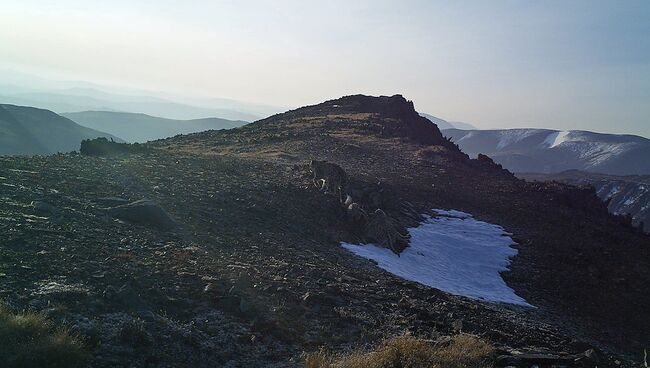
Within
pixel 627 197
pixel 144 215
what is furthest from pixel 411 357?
pixel 627 197

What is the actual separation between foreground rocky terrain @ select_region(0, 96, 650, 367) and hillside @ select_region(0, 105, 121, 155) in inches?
2922

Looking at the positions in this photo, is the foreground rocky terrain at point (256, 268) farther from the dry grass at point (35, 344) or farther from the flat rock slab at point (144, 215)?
the dry grass at point (35, 344)

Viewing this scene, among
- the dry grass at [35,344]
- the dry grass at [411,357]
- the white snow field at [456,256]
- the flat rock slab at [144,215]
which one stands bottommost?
the white snow field at [456,256]

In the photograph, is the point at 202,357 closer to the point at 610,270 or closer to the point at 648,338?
the point at 648,338

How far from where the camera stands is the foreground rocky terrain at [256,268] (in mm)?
7617

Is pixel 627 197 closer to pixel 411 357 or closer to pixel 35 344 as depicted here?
pixel 411 357

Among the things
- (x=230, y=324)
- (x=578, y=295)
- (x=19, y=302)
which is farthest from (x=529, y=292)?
(x=19, y=302)

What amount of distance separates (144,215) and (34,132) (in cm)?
10298

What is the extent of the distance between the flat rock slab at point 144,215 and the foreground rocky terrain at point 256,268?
49 mm

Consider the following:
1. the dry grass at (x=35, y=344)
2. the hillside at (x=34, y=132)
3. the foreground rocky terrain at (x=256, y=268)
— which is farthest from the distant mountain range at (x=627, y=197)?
the hillside at (x=34, y=132)

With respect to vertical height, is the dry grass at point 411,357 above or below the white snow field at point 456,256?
above

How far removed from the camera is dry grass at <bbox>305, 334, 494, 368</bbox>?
23.2 feet

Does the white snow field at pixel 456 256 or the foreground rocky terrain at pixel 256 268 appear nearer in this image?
the foreground rocky terrain at pixel 256 268

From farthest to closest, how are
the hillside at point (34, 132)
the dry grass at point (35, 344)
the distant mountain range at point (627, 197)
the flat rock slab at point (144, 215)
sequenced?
the distant mountain range at point (627, 197), the hillside at point (34, 132), the flat rock slab at point (144, 215), the dry grass at point (35, 344)
